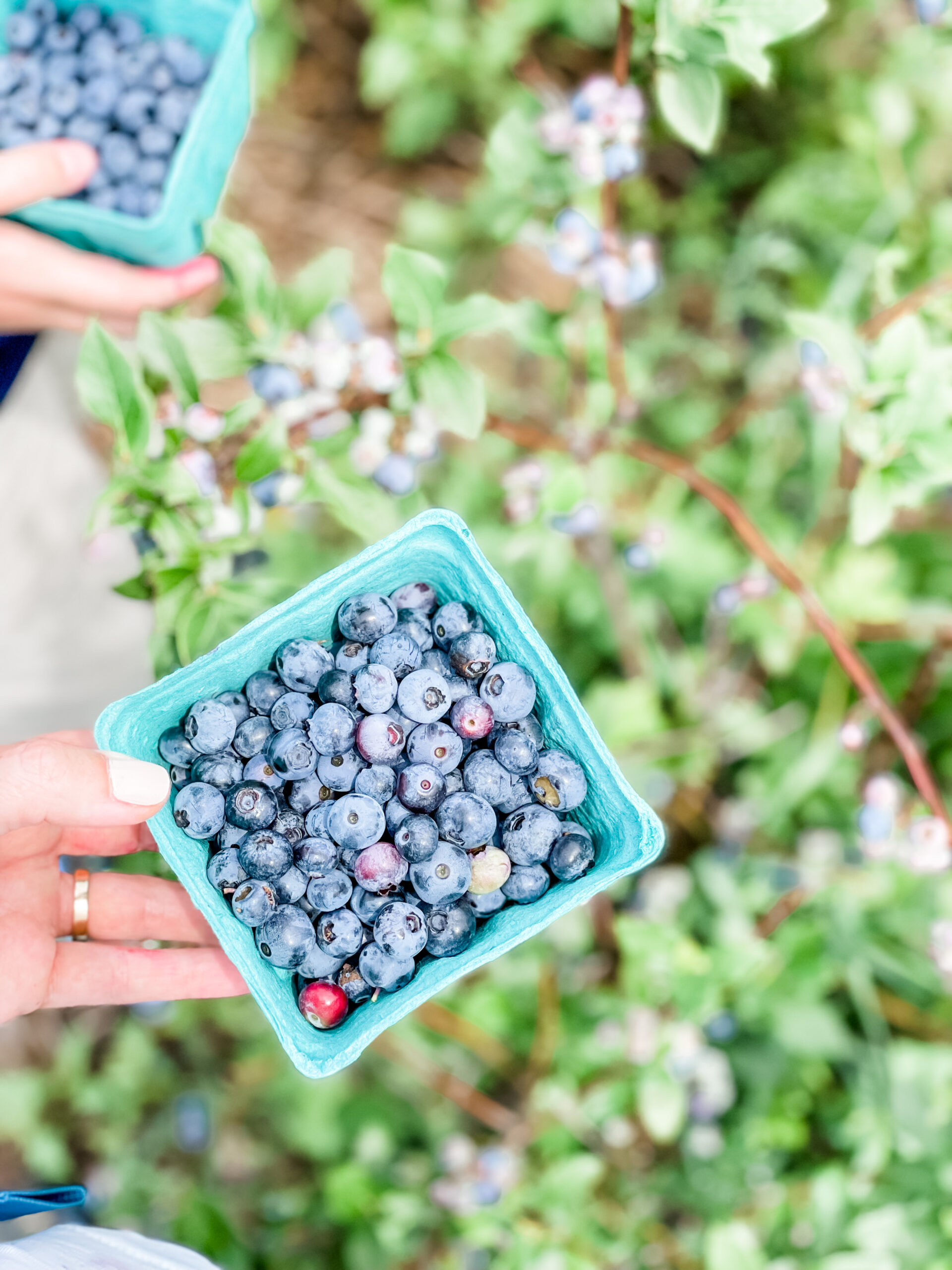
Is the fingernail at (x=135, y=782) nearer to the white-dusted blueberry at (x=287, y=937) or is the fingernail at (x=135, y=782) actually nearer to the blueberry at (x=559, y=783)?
the white-dusted blueberry at (x=287, y=937)

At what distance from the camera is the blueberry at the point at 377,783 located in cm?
92

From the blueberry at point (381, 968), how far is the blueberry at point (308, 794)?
0.15 m

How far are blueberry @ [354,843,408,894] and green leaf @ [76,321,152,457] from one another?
21.2 inches

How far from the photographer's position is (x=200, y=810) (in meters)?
0.92

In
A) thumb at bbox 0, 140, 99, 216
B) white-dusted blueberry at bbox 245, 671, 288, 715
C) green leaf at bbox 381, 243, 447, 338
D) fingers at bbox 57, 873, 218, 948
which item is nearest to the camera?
white-dusted blueberry at bbox 245, 671, 288, 715

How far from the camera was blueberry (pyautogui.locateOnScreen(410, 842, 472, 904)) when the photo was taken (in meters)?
0.90

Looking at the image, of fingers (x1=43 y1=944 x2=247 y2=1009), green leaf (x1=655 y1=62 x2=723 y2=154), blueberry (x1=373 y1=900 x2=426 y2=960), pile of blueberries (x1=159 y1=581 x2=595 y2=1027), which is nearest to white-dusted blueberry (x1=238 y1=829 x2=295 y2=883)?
pile of blueberries (x1=159 y1=581 x2=595 y2=1027)

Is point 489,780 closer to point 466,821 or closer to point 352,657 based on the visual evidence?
point 466,821

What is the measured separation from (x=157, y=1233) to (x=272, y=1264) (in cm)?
25

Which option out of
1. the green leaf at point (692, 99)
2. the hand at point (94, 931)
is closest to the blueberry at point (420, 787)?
the hand at point (94, 931)

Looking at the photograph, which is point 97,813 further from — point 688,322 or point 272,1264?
point 688,322

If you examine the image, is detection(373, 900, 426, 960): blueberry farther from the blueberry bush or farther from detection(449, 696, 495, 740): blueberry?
the blueberry bush

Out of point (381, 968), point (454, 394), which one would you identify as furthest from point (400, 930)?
point (454, 394)

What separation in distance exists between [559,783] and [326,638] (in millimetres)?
305
